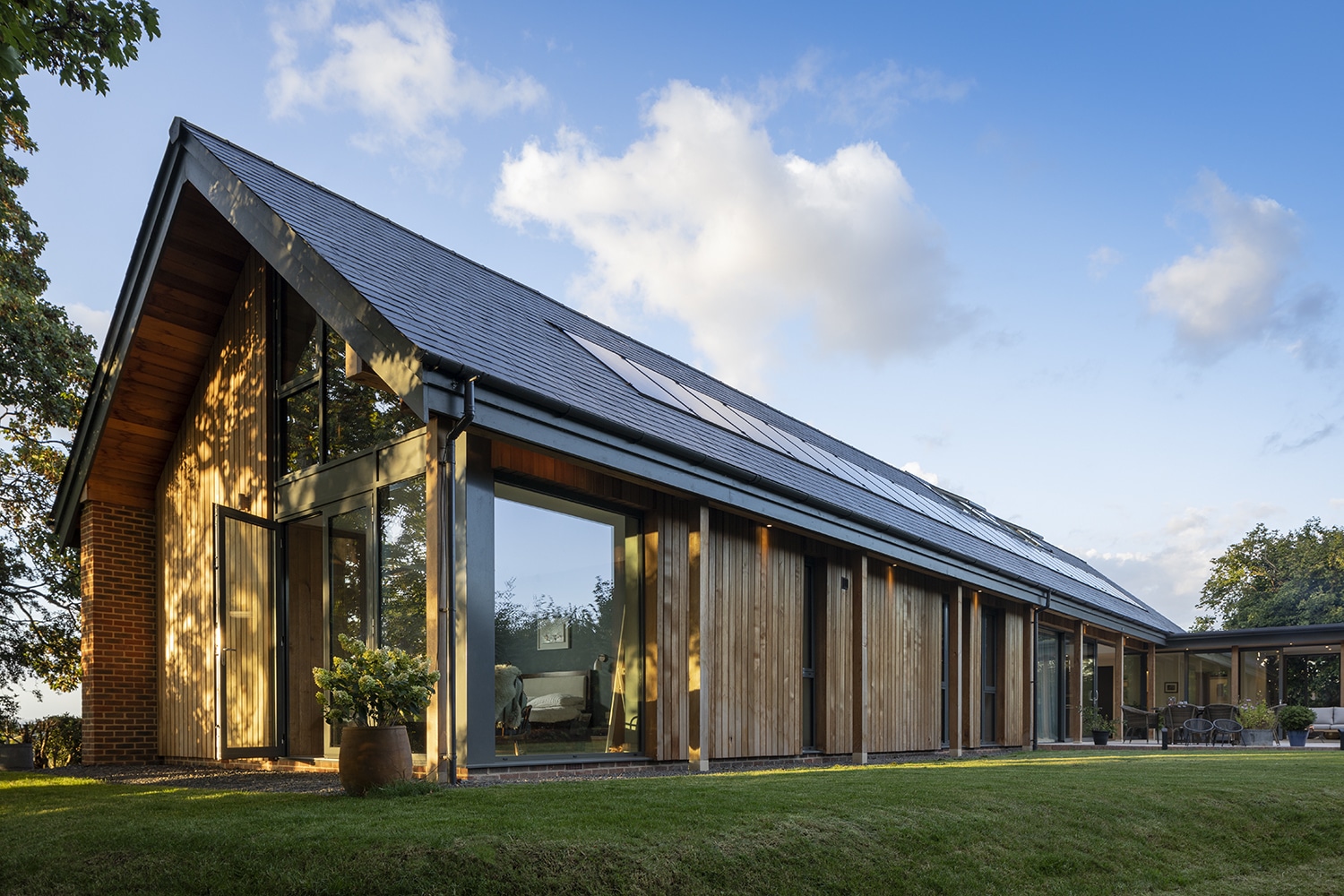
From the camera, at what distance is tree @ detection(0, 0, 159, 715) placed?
14062 mm

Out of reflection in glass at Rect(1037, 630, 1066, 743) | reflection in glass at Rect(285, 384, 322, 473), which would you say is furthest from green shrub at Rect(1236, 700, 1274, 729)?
reflection in glass at Rect(285, 384, 322, 473)

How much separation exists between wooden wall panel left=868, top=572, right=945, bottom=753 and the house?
0.06 meters

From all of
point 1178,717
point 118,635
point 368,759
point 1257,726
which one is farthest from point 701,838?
point 1178,717

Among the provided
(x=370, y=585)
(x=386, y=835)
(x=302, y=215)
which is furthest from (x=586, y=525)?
(x=386, y=835)

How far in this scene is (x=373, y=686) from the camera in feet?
21.1

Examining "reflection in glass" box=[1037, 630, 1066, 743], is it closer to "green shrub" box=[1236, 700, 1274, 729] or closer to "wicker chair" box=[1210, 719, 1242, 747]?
"wicker chair" box=[1210, 719, 1242, 747]

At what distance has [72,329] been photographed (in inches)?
622

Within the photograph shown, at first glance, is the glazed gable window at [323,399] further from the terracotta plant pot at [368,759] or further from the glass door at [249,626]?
the terracotta plant pot at [368,759]

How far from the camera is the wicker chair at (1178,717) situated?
20.2 metres

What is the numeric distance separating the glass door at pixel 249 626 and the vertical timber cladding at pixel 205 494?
46 cm

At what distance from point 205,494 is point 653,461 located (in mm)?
5840

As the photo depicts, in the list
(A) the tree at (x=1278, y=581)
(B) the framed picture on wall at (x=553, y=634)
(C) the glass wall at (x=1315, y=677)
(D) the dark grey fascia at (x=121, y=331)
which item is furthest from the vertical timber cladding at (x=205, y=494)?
(A) the tree at (x=1278, y=581)

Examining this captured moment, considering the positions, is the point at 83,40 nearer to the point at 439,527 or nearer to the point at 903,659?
the point at 439,527

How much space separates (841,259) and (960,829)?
14.2 meters
